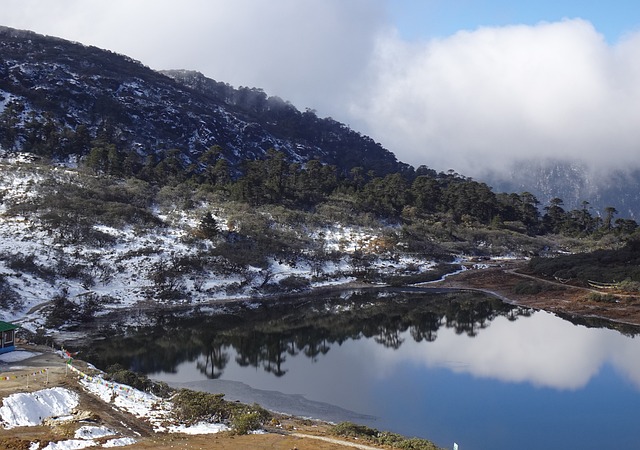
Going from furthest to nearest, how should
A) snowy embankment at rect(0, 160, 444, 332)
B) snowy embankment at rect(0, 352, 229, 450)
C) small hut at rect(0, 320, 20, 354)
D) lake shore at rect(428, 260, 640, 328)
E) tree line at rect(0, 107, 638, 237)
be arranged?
tree line at rect(0, 107, 638, 237) → lake shore at rect(428, 260, 640, 328) → snowy embankment at rect(0, 160, 444, 332) → small hut at rect(0, 320, 20, 354) → snowy embankment at rect(0, 352, 229, 450)

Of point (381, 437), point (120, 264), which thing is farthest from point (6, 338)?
point (120, 264)

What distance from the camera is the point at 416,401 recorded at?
29.4m

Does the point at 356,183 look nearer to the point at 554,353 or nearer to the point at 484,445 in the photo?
the point at 554,353

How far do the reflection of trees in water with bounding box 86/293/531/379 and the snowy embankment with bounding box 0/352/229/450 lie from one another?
837 cm

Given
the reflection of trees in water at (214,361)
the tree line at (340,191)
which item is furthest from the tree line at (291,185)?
the reflection of trees in water at (214,361)

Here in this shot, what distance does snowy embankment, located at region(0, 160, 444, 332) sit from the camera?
48.0 metres

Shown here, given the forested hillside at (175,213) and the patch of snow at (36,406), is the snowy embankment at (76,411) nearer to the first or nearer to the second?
the patch of snow at (36,406)

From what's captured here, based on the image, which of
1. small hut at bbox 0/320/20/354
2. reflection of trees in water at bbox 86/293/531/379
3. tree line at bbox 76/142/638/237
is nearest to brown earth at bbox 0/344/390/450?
small hut at bbox 0/320/20/354

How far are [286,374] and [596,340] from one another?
2706 centimetres

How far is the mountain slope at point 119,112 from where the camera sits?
103 meters

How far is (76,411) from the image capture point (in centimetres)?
2244

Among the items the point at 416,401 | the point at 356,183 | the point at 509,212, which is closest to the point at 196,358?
the point at 416,401

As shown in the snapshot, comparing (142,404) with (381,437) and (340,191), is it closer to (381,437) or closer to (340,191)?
(381,437)

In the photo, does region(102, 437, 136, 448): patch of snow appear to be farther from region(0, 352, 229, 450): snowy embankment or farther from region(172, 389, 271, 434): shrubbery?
region(172, 389, 271, 434): shrubbery
